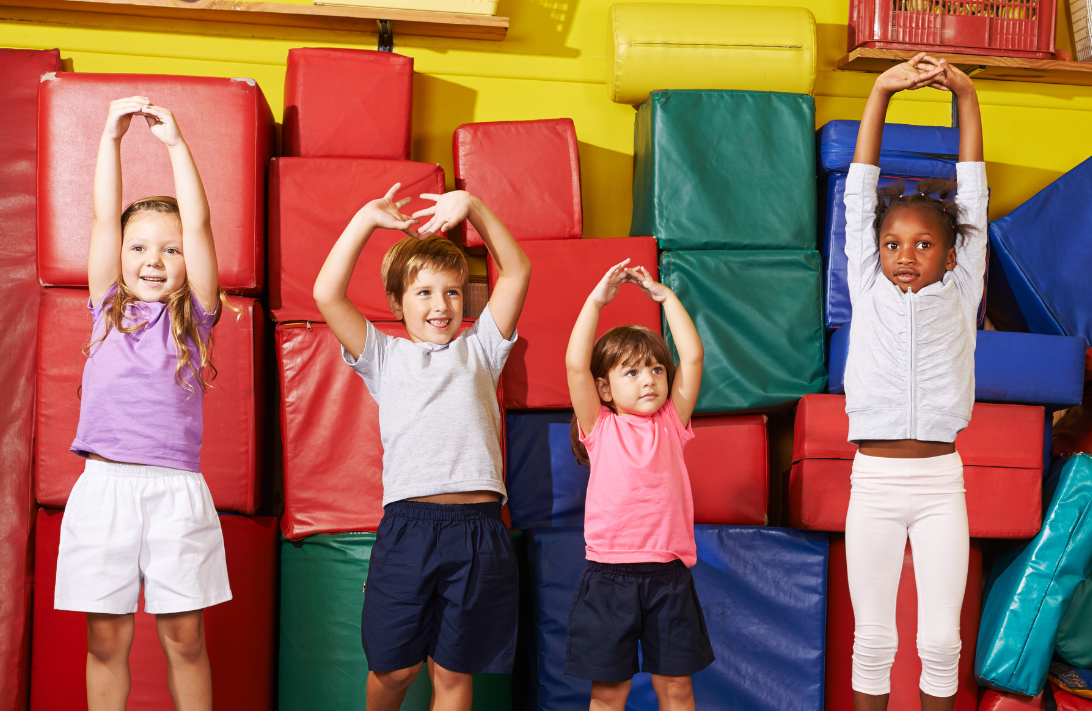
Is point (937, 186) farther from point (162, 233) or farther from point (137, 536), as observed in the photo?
point (137, 536)

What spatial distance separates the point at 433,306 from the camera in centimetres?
228

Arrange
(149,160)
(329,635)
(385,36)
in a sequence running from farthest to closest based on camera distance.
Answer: (385,36)
(149,160)
(329,635)

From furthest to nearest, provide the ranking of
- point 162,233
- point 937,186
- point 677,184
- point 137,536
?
point 677,184 < point 937,186 < point 162,233 < point 137,536

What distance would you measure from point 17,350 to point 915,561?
106 inches

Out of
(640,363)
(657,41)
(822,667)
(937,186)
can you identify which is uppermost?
(657,41)

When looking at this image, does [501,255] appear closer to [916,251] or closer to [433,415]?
[433,415]

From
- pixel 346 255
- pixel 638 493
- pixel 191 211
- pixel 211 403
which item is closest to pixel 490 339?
pixel 346 255

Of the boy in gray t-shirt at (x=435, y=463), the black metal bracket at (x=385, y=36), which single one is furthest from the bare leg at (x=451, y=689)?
the black metal bracket at (x=385, y=36)

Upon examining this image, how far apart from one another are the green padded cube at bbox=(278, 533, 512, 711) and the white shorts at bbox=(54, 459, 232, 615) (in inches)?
20.7

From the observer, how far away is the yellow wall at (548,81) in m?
3.14

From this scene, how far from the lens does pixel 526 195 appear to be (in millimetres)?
3008

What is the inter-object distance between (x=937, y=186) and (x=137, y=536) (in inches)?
88.6

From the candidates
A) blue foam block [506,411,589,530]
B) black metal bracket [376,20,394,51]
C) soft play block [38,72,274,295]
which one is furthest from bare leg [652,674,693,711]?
black metal bracket [376,20,394,51]

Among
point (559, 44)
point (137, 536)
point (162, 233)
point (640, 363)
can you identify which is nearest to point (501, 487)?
point (640, 363)
